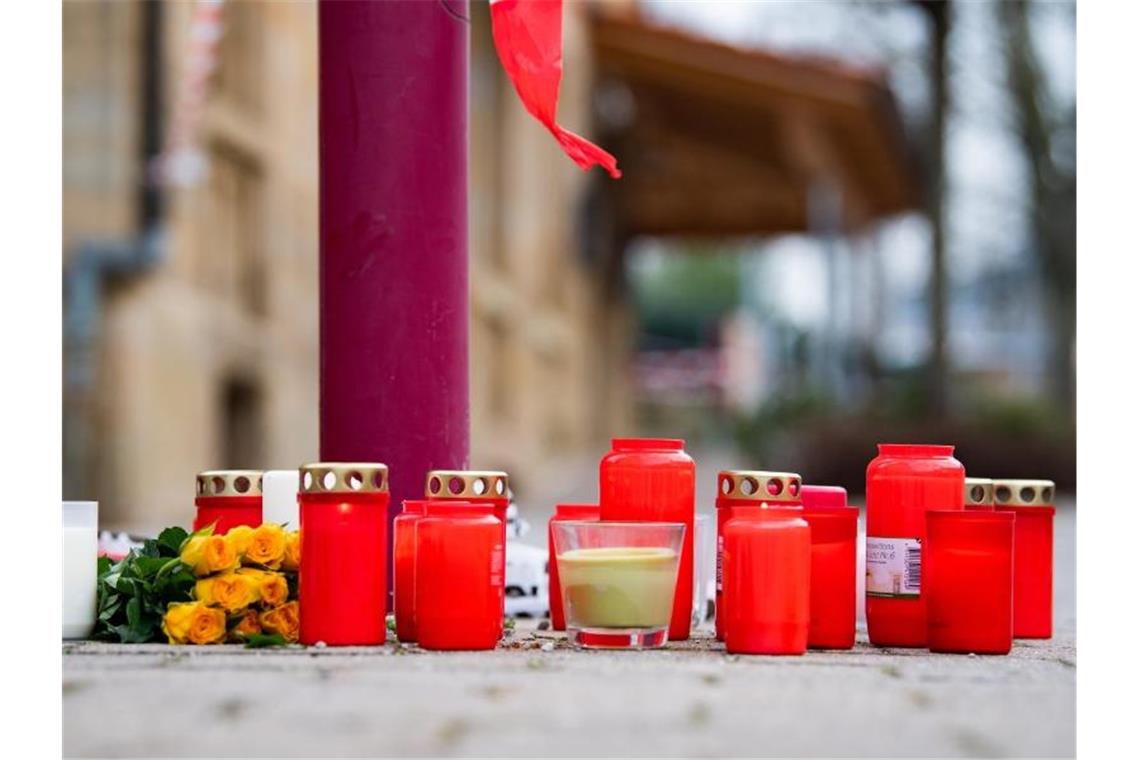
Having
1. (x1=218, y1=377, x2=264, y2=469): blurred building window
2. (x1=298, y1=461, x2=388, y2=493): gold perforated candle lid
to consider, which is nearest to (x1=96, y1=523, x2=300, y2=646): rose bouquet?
(x1=298, y1=461, x2=388, y2=493): gold perforated candle lid

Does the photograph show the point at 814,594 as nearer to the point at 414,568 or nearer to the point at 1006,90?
the point at 414,568

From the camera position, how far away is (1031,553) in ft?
12.5

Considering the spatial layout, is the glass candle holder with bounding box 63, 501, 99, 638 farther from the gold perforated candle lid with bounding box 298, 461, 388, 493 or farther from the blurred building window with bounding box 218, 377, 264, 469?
the blurred building window with bounding box 218, 377, 264, 469

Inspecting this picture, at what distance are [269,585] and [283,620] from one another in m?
0.07

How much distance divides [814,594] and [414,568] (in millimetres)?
733

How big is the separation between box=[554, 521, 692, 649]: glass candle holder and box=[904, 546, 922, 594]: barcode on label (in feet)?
1.58

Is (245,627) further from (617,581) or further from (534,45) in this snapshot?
(534,45)

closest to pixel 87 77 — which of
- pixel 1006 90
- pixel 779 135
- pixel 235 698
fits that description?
pixel 235 698

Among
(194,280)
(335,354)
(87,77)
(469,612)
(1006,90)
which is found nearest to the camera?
(469,612)

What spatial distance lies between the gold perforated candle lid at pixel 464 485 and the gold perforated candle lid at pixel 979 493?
95 cm

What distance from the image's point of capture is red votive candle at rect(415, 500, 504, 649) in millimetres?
3168

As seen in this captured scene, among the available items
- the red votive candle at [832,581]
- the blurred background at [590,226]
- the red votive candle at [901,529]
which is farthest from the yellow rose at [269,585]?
the blurred background at [590,226]

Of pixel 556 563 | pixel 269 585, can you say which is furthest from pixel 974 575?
pixel 269 585

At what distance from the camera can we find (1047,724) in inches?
99.9
